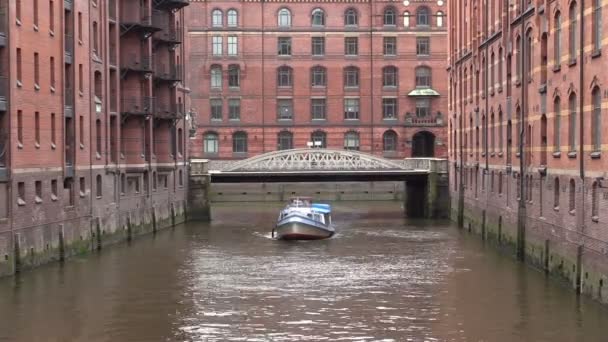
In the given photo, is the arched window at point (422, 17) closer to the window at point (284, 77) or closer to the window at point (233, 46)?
the window at point (284, 77)

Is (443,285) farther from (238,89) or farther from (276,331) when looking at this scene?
(238,89)

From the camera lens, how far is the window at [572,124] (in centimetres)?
3288

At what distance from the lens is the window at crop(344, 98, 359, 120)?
9075cm

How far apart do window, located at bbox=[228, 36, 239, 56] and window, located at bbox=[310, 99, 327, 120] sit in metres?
7.99

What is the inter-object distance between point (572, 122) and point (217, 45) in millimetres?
59755

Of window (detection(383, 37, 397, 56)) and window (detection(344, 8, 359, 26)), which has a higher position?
window (detection(344, 8, 359, 26))

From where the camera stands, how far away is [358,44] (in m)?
90.7

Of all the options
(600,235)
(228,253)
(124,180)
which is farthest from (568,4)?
(124,180)

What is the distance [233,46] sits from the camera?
3546 inches

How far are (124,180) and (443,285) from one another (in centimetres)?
2218

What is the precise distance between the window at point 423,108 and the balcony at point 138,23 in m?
40.7

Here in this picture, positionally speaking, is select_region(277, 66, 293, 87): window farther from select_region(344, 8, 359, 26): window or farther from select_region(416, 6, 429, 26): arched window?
select_region(416, 6, 429, 26): arched window

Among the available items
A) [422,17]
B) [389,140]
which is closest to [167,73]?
[389,140]

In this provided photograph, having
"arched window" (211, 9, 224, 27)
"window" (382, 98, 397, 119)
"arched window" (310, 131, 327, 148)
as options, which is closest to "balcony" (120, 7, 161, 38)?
"arched window" (211, 9, 224, 27)
